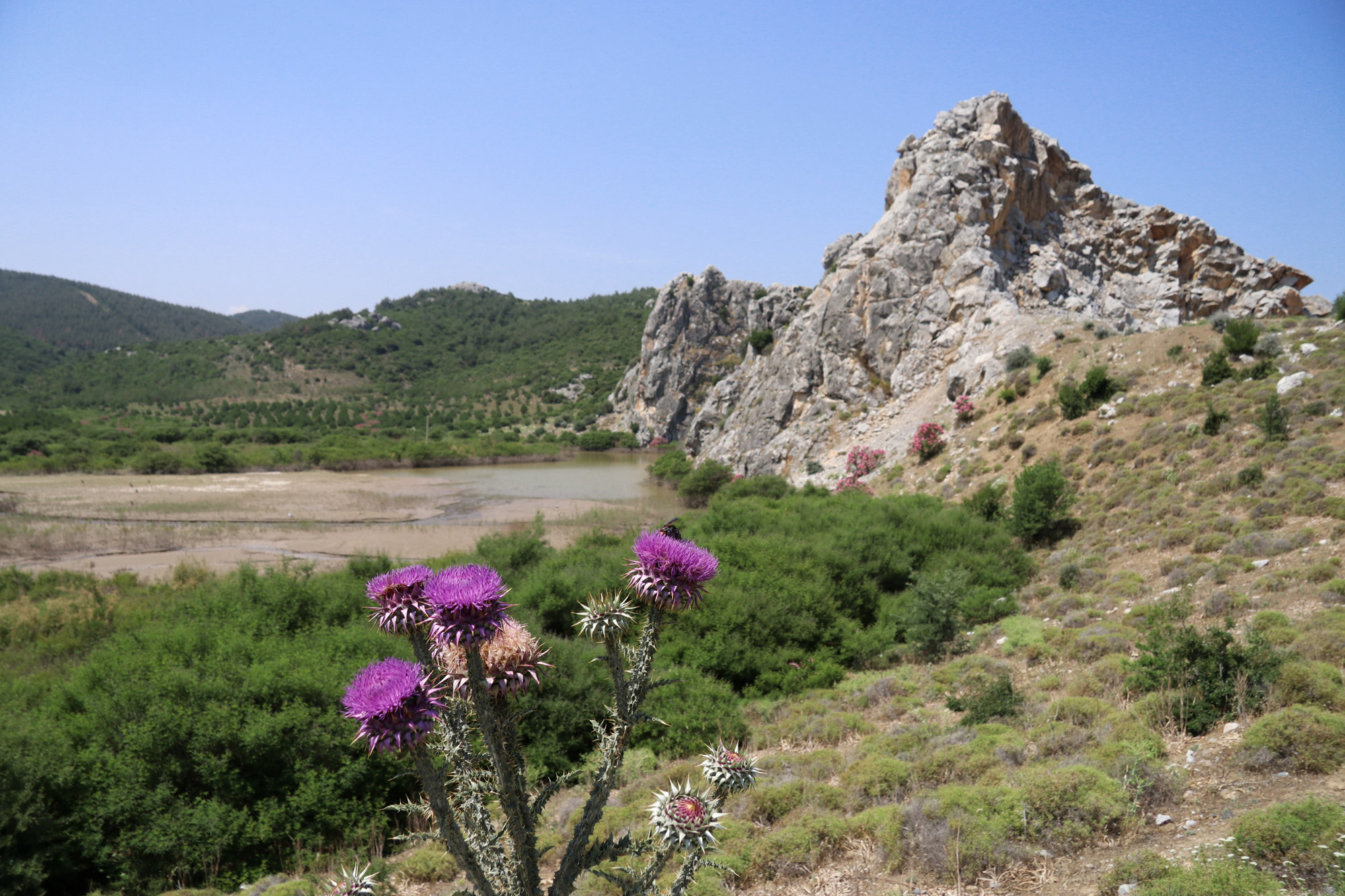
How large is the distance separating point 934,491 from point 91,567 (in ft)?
103

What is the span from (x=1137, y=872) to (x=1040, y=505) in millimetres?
13760

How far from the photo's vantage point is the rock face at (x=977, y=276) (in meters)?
32.1

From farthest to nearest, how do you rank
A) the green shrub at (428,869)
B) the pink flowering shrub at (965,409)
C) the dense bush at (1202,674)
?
the pink flowering shrub at (965,409) < the dense bush at (1202,674) < the green shrub at (428,869)

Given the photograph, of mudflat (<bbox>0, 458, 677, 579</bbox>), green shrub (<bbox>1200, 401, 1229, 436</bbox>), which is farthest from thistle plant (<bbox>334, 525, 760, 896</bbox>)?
green shrub (<bbox>1200, 401, 1229, 436</bbox>)

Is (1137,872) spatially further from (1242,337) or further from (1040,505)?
(1242,337)

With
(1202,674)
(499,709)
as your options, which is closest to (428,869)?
(499,709)

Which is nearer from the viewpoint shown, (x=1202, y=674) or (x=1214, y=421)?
(x=1202, y=674)

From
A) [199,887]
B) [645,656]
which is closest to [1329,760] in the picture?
[645,656]

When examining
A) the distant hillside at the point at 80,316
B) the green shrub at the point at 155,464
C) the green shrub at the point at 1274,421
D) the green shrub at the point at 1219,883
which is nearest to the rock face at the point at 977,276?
the green shrub at the point at 1274,421

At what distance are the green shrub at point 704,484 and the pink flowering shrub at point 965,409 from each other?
17.5m

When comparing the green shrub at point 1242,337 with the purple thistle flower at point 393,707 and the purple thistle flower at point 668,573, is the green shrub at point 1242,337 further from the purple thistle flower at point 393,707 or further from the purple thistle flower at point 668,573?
the purple thistle flower at point 393,707

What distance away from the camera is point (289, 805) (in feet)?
25.5

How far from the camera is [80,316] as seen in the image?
163750mm

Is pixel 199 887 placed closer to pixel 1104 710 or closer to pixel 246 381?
pixel 1104 710
